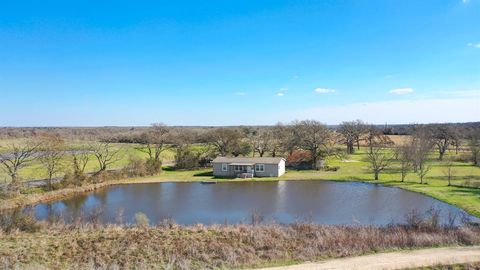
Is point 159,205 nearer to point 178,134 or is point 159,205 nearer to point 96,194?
point 96,194

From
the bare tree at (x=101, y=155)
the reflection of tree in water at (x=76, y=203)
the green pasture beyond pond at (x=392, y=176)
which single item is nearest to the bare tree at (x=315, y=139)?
the green pasture beyond pond at (x=392, y=176)

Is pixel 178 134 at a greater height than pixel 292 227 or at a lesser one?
greater

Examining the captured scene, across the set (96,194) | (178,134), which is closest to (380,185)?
(96,194)

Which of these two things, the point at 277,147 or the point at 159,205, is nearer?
the point at 159,205

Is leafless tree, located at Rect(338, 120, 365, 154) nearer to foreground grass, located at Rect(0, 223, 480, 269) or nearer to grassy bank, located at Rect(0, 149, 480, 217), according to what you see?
grassy bank, located at Rect(0, 149, 480, 217)

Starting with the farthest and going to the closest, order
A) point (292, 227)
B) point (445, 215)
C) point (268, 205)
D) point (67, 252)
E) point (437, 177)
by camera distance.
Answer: point (437, 177) → point (268, 205) → point (445, 215) → point (292, 227) → point (67, 252)

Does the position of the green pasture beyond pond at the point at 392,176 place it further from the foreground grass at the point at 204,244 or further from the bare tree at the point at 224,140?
the foreground grass at the point at 204,244

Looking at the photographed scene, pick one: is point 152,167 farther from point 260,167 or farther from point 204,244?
point 204,244
